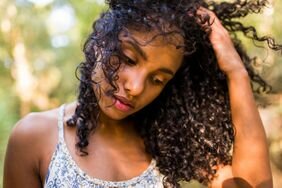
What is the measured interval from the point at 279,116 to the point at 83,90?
196cm

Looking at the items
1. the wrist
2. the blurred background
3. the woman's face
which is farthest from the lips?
the blurred background

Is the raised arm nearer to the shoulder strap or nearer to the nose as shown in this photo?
the nose

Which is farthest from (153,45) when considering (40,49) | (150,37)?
(40,49)

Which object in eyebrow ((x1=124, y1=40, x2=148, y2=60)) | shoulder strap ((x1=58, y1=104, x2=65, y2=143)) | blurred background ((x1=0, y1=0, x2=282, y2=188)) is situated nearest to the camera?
eyebrow ((x1=124, y1=40, x2=148, y2=60))

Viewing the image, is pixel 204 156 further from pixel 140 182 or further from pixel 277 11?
pixel 277 11

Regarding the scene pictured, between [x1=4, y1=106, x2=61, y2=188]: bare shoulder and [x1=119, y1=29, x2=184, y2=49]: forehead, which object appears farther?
[x1=4, y1=106, x2=61, y2=188]: bare shoulder

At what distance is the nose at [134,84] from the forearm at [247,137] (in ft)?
1.08

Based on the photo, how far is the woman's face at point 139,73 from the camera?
5.31 ft

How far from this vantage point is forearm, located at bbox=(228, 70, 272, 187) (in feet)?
5.89

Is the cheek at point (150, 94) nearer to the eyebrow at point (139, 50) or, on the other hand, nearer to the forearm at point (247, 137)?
the eyebrow at point (139, 50)

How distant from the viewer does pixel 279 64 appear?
297cm

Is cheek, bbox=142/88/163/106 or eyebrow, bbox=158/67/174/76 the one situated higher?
eyebrow, bbox=158/67/174/76

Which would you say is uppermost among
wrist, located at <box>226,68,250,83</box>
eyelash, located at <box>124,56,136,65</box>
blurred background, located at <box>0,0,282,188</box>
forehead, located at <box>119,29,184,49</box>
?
blurred background, located at <box>0,0,282,188</box>

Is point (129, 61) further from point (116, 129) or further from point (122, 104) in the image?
point (116, 129)
